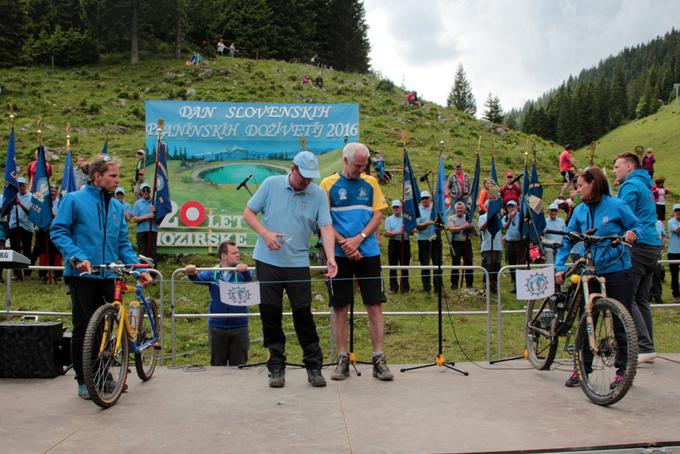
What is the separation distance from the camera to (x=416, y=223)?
549 inches

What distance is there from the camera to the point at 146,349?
21.6 ft

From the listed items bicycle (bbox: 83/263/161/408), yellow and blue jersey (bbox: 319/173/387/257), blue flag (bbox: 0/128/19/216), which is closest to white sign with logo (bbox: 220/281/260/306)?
bicycle (bbox: 83/263/161/408)

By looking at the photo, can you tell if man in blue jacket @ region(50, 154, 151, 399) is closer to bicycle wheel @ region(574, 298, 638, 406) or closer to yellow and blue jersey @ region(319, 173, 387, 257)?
yellow and blue jersey @ region(319, 173, 387, 257)

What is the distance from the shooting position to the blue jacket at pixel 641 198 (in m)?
6.88

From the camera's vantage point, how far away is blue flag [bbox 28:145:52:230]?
46.2 feet

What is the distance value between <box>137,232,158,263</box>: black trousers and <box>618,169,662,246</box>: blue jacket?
9.86 meters

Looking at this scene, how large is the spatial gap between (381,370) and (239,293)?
→ 172cm

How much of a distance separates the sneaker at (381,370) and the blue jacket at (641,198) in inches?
113

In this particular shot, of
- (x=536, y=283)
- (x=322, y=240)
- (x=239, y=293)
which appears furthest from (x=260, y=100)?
(x=322, y=240)

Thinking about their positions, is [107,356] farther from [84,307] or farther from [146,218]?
[146,218]

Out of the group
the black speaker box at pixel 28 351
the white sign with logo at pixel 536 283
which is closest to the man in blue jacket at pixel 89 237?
the black speaker box at pixel 28 351

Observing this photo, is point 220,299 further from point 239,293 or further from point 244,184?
point 244,184

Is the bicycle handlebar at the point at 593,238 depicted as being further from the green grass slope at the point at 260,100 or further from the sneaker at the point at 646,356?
the green grass slope at the point at 260,100

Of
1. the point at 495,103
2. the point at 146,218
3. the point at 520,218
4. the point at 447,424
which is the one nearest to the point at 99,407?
the point at 447,424
